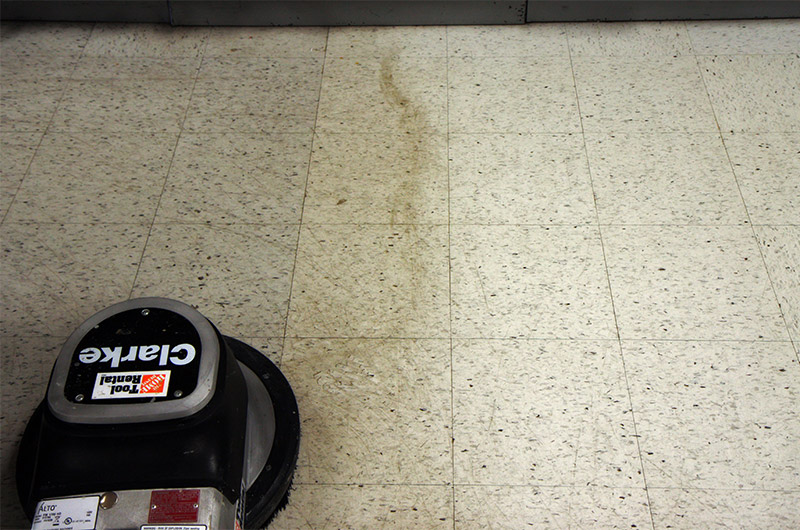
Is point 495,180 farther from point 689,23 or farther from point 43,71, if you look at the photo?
point 43,71

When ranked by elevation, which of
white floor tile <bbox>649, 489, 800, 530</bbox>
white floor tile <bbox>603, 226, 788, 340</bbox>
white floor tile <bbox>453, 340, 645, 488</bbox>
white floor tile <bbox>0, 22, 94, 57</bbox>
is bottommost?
white floor tile <bbox>649, 489, 800, 530</bbox>

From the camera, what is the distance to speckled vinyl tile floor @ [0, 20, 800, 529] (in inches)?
59.5

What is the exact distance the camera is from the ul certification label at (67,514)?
3.43ft

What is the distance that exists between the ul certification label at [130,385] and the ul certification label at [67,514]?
0.15 metres

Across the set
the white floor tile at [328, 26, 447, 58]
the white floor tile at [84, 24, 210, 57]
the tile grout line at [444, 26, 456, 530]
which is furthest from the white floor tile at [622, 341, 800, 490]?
the white floor tile at [84, 24, 210, 57]

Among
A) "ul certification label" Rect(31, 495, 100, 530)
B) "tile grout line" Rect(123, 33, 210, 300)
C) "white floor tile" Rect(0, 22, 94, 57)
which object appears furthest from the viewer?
"white floor tile" Rect(0, 22, 94, 57)

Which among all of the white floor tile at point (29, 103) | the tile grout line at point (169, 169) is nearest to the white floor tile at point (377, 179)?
the tile grout line at point (169, 169)

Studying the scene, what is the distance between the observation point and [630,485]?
1472 mm

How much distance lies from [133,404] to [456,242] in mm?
1030

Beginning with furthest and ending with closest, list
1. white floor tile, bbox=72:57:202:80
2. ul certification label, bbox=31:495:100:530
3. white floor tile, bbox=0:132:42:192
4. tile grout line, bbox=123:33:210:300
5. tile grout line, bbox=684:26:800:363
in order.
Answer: white floor tile, bbox=72:57:202:80 < white floor tile, bbox=0:132:42:192 < tile grout line, bbox=123:33:210:300 < tile grout line, bbox=684:26:800:363 < ul certification label, bbox=31:495:100:530

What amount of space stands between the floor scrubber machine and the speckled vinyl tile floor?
39 centimetres

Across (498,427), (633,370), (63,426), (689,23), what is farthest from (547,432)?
(689,23)

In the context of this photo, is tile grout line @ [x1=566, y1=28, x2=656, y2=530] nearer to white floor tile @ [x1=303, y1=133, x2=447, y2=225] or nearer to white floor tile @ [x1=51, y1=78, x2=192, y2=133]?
white floor tile @ [x1=303, y1=133, x2=447, y2=225]

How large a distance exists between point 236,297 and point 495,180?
0.81 meters
